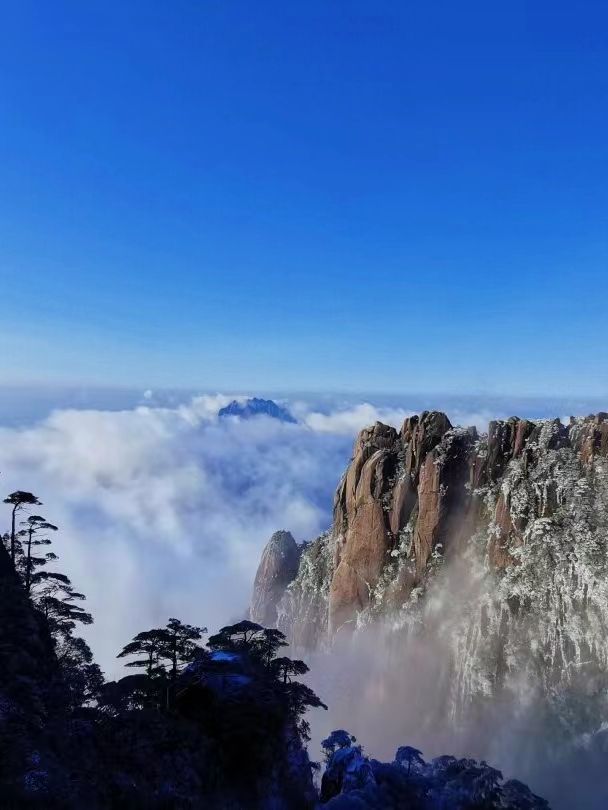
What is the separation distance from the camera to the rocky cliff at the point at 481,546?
85.1m

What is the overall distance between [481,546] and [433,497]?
45.3ft

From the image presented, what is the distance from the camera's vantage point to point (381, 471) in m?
126

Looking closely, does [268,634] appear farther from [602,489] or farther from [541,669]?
[602,489]

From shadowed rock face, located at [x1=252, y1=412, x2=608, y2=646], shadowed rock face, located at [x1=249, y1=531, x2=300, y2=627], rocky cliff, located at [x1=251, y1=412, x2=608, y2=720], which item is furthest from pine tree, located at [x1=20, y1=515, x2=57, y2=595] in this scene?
shadowed rock face, located at [x1=249, y1=531, x2=300, y2=627]

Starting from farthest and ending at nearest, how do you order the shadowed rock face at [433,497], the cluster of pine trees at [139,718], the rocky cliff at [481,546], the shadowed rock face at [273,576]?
the shadowed rock face at [273,576] < the shadowed rock face at [433,497] < the rocky cliff at [481,546] < the cluster of pine trees at [139,718]

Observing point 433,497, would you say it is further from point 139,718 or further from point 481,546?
point 139,718

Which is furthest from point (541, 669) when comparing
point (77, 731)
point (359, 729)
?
point (77, 731)

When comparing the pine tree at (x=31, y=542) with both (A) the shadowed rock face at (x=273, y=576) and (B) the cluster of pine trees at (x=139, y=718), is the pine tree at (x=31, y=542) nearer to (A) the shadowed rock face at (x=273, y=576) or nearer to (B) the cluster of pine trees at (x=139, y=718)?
(B) the cluster of pine trees at (x=139, y=718)

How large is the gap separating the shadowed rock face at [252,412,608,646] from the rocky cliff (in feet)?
0.80

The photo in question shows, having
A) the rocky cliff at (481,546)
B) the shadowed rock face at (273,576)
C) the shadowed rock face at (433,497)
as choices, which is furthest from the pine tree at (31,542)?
the shadowed rock face at (273,576)

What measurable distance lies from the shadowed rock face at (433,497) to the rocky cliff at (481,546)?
0.80ft

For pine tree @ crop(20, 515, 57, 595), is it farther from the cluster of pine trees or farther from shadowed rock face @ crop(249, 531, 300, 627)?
shadowed rock face @ crop(249, 531, 300, 627)

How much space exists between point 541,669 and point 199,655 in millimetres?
68214

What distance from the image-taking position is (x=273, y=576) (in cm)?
18162
